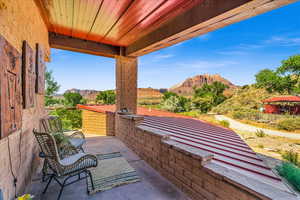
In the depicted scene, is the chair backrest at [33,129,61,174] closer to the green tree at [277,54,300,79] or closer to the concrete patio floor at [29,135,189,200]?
the concrete patio floor at [29,135,189,200]

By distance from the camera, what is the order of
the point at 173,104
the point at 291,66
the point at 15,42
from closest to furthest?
the point at 15,42 → the point at 173,104 → the point at 291,66

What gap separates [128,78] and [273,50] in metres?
25.7

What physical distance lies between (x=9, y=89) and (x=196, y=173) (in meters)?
2.28

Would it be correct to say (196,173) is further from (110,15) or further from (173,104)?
(173,104)

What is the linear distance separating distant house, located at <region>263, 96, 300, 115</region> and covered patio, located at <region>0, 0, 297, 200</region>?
52.3 feet

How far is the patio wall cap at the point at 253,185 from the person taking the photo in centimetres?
104

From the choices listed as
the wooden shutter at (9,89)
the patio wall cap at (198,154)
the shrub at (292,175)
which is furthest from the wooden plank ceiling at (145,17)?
the shrub at (292,175)

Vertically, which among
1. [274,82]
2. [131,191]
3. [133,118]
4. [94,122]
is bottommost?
[131,191]

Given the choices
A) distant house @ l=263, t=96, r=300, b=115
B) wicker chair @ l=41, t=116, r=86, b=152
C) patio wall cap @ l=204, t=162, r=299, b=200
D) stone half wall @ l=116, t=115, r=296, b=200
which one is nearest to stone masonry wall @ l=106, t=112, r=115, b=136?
wicker chair @ l=41, t=116, r=86, b=152

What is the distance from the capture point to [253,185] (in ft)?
3.83

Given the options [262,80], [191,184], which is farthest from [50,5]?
[262,80]

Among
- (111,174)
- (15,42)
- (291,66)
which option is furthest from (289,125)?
(291,66)

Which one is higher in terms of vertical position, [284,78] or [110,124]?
[284,78]

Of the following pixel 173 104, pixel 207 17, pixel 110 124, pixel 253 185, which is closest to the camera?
pixel 253 185
